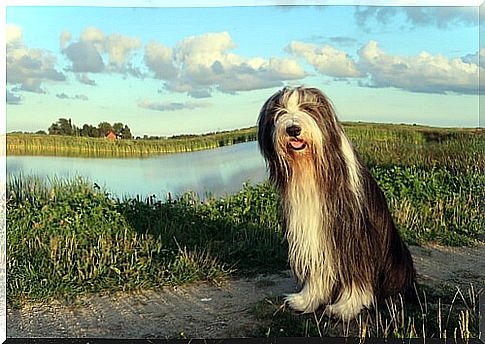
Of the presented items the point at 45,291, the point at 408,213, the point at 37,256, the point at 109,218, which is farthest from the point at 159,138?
the point at 408,213

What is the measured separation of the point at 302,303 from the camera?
4.16 meters

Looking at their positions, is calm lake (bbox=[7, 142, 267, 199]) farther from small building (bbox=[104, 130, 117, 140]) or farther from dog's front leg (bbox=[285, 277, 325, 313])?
dog's front leg (bbox=[285, 277, 325, 313])

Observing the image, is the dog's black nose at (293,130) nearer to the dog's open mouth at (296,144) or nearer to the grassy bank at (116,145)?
the dog's open mouth at (296,144)

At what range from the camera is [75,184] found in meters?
6.02

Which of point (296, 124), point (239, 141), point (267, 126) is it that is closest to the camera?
point (296, 124)

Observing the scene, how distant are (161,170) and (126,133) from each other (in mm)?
497

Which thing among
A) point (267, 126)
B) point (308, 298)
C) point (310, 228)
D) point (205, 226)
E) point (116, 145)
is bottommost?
point (308, 298)

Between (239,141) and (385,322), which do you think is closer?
(385,322)

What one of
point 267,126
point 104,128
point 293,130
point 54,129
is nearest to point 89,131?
point 104,128

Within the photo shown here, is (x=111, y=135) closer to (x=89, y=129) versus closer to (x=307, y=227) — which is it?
(x=89, y=129)

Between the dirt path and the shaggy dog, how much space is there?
0.45 metres

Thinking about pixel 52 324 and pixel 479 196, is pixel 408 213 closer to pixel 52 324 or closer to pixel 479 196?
pixel 479 196

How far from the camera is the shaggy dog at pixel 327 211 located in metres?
3.67

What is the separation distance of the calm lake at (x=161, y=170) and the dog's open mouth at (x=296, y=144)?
7.24ft
